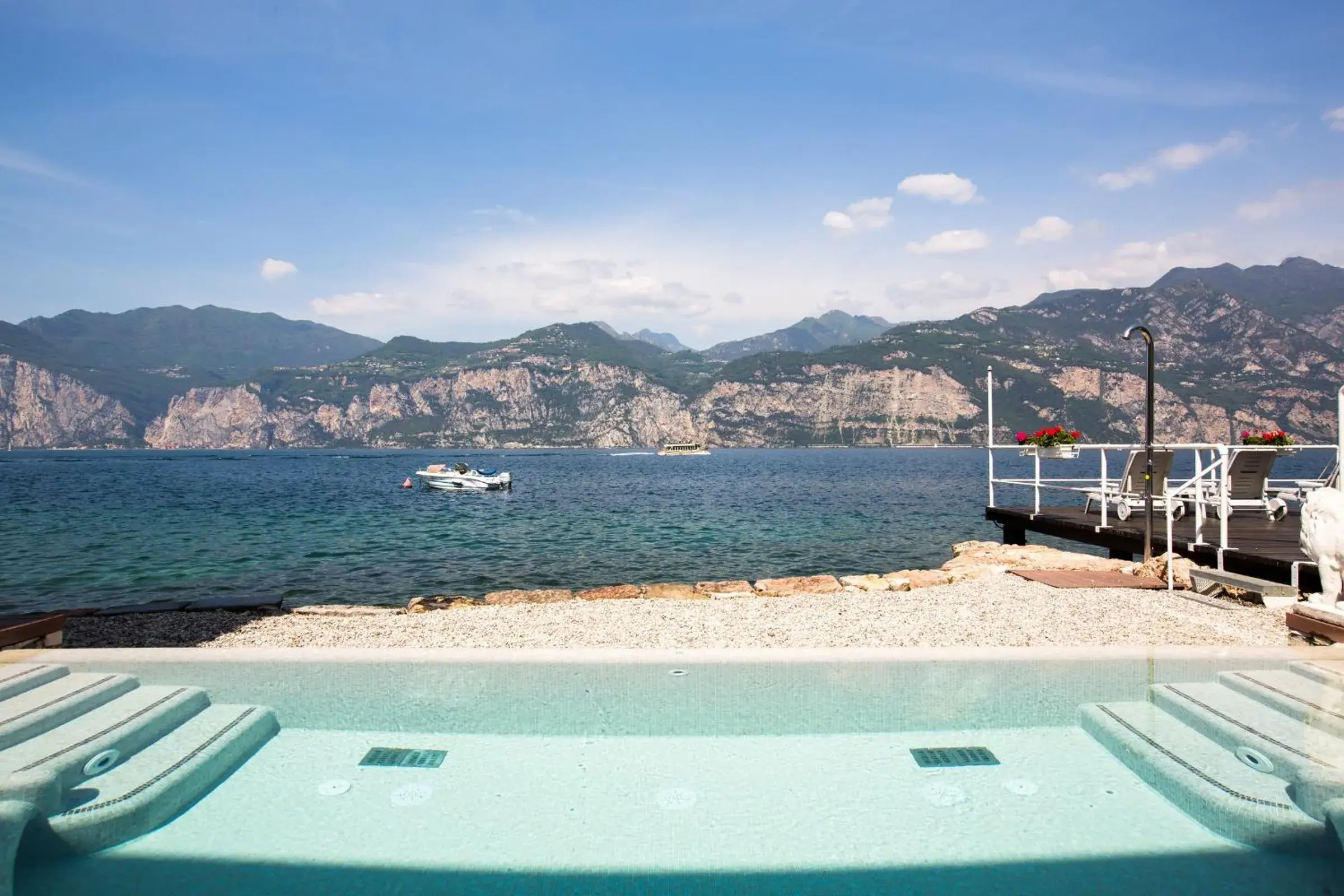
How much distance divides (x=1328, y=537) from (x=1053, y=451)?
784 centimetres

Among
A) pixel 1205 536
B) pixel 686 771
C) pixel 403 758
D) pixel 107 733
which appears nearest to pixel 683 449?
pixel 1205 536

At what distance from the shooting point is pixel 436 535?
26.1m

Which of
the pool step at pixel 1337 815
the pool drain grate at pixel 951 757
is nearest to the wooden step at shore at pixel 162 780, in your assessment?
the pool drain grate at pixel 951 757

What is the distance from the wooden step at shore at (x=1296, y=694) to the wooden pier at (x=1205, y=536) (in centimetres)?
337

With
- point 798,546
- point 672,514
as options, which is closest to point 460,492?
point 672,514

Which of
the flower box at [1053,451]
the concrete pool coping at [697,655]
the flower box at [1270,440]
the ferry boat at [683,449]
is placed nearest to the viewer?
the concrete pool coping at [697,655]

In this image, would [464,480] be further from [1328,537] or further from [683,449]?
[683,449]

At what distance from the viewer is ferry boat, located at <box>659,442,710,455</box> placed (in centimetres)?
15938

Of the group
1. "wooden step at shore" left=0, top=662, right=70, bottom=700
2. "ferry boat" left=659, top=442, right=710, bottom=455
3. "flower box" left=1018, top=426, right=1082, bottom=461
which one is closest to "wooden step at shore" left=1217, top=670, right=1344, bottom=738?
"wooden step at shore" left=0, top=662, right=70, bottom=700

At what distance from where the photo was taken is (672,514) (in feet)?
111

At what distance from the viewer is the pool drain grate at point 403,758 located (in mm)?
4836

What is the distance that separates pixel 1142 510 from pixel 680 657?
14.0 meters

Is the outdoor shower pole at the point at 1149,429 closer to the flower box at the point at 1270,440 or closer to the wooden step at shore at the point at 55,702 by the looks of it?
the flower box at the point at 1270,440

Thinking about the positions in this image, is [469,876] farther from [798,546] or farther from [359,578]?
[798,546]
